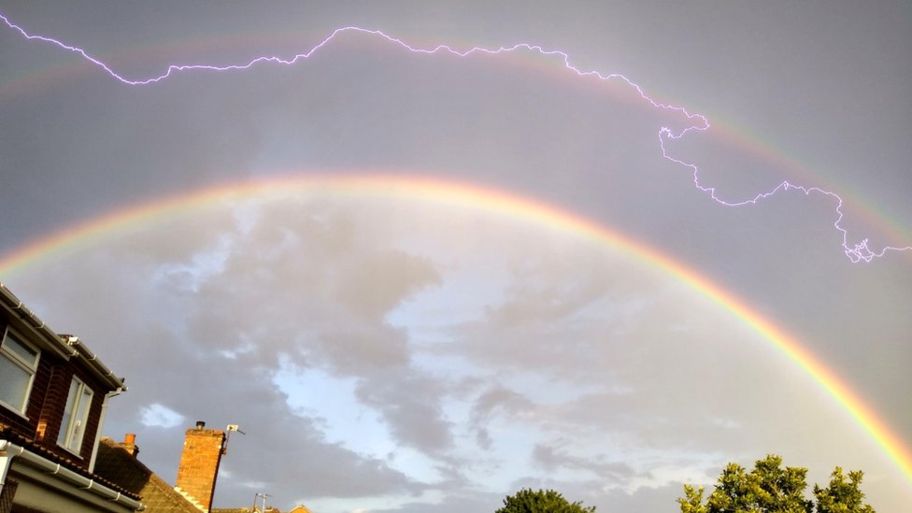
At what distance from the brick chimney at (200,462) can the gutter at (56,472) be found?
8.71 meters

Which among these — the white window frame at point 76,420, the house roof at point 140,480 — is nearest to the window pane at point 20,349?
the white window frame at point 76,420

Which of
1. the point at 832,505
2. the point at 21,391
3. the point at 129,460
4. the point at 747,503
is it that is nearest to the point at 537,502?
the point at 747,503

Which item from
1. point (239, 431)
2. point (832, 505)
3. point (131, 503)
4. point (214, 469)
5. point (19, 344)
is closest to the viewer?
point (19, 344)

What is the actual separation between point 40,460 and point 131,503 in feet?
19.7

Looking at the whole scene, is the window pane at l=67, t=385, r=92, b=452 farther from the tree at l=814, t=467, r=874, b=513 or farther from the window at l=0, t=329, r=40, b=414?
the tree at l=814, t=467, r=874, b=513

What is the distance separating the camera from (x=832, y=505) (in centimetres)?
3253

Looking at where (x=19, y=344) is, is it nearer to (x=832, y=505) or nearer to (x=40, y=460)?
(x=40, y=460)

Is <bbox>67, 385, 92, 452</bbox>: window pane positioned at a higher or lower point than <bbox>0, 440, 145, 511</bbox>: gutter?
higher

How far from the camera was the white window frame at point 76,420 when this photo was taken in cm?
1739

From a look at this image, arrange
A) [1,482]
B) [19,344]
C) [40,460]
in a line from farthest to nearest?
[19,344]
[40,460]
[1,482]

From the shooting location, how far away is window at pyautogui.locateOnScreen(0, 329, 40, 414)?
14.5 meters

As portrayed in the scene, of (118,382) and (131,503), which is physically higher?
(118,382)

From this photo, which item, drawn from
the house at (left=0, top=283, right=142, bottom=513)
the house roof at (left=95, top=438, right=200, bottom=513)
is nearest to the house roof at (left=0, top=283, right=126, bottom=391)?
the house at (left=0, top=283, right=142, bottom=513)

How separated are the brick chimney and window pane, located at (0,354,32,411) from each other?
13.0 m
